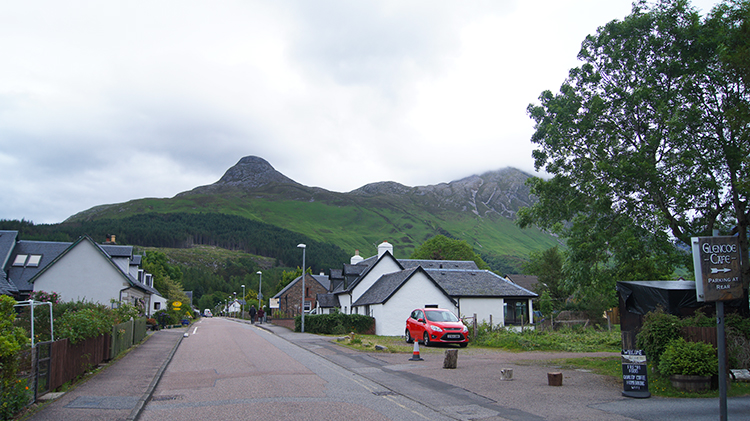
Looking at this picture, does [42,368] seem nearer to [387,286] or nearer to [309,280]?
[387,286]

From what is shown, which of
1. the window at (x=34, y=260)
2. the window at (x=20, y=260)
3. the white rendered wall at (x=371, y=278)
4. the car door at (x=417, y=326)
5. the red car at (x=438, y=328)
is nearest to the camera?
the red car at (x=438, y=328)

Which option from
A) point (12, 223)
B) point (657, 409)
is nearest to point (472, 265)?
point (657, 409)

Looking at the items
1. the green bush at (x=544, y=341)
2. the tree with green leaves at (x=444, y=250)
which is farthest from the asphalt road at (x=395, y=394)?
the tree with green leaves at (x=444, y=250)

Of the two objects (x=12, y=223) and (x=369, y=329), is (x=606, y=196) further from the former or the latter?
(x=12, y=223)

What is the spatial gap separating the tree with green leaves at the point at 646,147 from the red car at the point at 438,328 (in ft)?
28.4

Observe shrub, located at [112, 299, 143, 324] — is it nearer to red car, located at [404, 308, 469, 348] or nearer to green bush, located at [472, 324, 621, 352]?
red car, located at [404, 308, 469, 348]

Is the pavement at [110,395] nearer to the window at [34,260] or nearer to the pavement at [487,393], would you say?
the pavement at [487,393]

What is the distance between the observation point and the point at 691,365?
1079 cm

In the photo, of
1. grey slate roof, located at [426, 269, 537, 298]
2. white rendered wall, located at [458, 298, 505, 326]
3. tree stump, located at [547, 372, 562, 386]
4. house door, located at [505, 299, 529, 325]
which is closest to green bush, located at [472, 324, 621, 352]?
white rendered wall, located at [458, 298, 505, 326]

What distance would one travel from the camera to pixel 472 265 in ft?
178

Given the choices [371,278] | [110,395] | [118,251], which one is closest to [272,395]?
[110,395]

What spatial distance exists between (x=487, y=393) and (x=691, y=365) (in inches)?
180

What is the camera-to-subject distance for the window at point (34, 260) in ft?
117

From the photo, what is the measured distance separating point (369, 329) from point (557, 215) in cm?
2260
